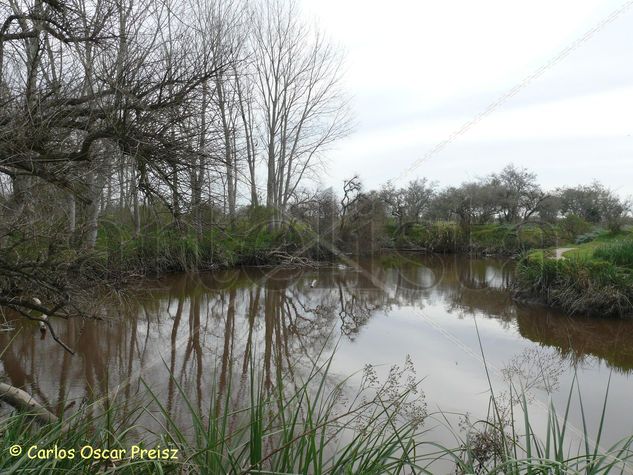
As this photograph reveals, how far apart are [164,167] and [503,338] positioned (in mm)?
6165

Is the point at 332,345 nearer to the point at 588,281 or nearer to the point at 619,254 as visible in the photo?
the point at 588,281

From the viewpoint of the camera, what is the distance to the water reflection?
17.4 feet

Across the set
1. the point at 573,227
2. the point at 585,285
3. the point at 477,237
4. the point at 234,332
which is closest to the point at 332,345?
the point at 234,332

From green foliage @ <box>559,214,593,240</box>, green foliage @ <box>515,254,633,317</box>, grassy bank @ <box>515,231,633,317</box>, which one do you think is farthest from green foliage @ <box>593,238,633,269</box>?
green foliage @ <box>559,214,593,240</box>

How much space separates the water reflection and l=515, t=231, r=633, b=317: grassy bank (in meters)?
0.36

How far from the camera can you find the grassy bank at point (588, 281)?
29.8 feet

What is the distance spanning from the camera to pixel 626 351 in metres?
7.20

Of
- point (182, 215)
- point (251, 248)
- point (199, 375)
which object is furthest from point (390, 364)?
point (251, 248)

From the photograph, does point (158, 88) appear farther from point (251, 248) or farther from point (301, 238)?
point (301, 238)

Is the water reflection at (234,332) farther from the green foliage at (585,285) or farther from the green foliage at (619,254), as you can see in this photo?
the green foliage at (619,254)

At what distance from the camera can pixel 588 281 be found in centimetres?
942

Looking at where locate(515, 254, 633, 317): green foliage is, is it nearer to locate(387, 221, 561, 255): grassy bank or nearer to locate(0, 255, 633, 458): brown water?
locate(0, 255, 633, 458): brown water

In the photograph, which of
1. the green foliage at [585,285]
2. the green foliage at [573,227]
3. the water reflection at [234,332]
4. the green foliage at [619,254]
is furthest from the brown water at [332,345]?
the green foliage at [573,227]

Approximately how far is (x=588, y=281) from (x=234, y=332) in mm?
6847
